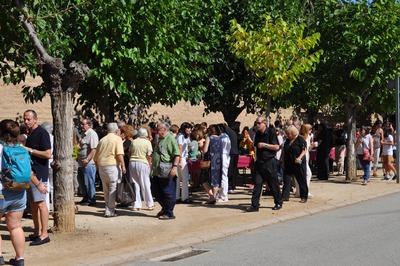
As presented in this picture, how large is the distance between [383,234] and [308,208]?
9.98 feet

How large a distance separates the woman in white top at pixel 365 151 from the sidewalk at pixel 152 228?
211 centimetres

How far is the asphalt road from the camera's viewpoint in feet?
25.5

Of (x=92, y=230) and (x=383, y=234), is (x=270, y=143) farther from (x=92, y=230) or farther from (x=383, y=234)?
(x=92, y=230)

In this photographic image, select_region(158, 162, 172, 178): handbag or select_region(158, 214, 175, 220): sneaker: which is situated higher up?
select_region(158, 162, 172, 178): handbag

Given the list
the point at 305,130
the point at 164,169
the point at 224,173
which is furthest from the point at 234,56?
the point at 164,169

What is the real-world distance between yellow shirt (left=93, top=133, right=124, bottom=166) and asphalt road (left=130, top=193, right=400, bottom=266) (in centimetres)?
292

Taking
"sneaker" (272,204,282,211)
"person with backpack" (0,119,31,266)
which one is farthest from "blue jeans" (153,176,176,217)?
"person with backpack" (0,119,31,266)

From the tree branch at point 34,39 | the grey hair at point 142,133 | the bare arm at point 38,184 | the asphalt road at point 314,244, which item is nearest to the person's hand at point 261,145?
the asphalt road at point 314,244

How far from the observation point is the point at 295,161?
12.9m

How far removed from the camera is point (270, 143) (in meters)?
11.9

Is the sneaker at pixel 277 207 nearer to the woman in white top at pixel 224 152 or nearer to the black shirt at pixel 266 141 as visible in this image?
the black shirt at pixel 266 141

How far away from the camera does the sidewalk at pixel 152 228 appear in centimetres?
831

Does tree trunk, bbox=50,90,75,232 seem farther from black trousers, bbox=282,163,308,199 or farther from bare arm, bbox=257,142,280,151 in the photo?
black trousers, bbox=282,163,308,199

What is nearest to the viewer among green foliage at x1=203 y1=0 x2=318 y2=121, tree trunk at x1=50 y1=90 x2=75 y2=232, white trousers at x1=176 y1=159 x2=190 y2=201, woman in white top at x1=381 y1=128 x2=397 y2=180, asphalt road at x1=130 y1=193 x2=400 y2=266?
asphalt road at x1=130 y1=193 x2=400 y2=266
